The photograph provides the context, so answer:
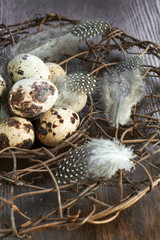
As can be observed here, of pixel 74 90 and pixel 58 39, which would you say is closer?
pixel 74 90

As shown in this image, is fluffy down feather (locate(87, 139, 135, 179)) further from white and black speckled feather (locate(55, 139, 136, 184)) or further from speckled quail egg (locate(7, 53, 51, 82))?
speckled quail egg (locate(7, 53, 51, 82))

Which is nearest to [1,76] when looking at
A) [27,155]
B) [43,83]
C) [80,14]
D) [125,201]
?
[43,83]

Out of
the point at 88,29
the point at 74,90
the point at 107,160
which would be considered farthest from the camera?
the point at 88,29

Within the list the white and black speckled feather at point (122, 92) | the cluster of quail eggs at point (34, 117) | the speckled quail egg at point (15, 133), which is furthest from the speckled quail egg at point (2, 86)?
the white and black speckled feather at point (122, 92)

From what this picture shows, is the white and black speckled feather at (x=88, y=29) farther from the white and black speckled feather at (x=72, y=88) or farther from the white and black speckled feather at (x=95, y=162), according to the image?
the white and black speckled feather at (x=95, y=162)

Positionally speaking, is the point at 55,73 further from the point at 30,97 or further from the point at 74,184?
the point at 74,184

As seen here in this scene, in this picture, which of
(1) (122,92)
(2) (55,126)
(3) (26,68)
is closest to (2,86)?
(3) (26,68)

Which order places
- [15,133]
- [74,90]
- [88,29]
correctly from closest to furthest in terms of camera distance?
1. [15,133]
2. [74,90]
3. [88,29]
